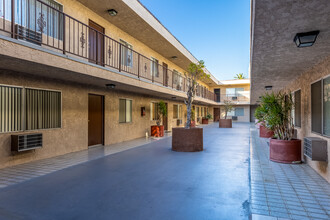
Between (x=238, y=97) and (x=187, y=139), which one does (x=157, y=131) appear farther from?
(x=238, y=97)

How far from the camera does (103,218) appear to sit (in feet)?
9.36

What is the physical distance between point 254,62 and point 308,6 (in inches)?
109

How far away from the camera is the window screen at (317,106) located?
4.86 metres

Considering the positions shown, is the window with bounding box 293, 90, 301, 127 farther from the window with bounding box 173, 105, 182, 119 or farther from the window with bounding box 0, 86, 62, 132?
the window with bounding box 173, 105, 182, 119

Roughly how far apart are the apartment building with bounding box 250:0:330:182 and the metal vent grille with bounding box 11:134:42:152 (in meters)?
6.23

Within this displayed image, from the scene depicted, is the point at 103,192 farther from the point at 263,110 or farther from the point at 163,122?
the point at 163,122

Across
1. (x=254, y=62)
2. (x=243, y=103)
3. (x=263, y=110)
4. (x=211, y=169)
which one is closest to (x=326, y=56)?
(x=254, y=62)

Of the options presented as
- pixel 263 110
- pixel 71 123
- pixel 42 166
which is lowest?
pixel 42 166

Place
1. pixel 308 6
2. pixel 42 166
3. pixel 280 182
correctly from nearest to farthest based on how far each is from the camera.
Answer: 1. pixel 308 6
2. pixel 280 182
3. pixel 42 166

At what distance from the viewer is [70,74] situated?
6.07m

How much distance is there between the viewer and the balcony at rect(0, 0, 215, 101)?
5223 millimetres

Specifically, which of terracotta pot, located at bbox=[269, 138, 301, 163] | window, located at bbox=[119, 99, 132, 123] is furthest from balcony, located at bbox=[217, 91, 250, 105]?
terracotta pot, located at bbox=[269, 138, 301, 163]

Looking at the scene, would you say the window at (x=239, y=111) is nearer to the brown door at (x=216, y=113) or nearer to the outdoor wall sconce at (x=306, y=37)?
the brown door at (x=216, y=113)

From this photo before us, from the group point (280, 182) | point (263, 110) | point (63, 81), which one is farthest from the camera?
point (63, 81)
